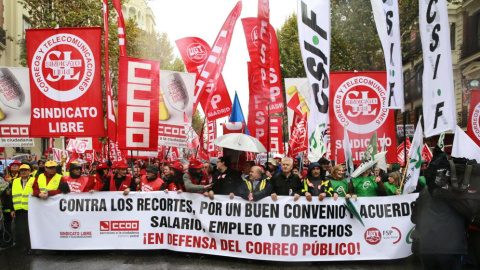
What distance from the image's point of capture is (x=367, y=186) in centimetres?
788

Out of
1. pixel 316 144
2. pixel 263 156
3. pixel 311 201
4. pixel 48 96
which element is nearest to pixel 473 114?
pixel 316 144

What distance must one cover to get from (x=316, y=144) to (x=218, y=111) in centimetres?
327

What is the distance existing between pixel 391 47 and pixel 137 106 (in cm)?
437

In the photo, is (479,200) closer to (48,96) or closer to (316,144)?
(316,144)

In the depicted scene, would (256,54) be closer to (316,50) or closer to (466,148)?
(316,50)

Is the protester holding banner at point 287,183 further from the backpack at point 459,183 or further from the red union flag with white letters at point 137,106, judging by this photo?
the backpack at point 459,183

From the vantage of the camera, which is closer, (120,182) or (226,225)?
(226,225)

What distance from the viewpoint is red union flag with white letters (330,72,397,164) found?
9.73 meters

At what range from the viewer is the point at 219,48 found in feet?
33.1

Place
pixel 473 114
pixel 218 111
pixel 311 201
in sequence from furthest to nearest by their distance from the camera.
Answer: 1. pixel 218 111
2. pixel 473 114
3. pixel 311 201

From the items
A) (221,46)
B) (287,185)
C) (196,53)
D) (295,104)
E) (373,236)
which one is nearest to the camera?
(373,236)

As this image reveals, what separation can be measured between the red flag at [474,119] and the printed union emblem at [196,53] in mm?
6152

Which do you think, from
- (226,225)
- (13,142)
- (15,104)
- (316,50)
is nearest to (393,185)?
(316,50)

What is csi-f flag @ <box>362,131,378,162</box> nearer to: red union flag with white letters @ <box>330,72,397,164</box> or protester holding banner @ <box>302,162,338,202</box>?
protester holding banner @ <box>302,162,338,202</box>
